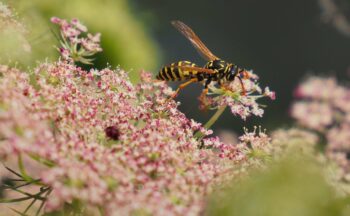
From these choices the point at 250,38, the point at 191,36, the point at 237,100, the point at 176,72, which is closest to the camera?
the point at 237,100

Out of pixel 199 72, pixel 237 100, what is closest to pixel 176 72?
pixel 199 72

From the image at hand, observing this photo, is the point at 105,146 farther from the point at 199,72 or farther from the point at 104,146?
the point at 199,72

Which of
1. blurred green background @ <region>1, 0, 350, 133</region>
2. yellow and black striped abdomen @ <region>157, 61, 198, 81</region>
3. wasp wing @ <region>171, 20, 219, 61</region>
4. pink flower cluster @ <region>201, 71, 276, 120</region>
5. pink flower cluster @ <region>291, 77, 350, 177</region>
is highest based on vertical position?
blurred green background @ <region>1, 0, 350, 133</region>

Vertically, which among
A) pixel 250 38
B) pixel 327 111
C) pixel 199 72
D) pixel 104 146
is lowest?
pixel 104 146

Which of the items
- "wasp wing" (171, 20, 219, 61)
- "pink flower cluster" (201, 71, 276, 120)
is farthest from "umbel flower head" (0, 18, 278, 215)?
"wasp wing" (171, 20, 219, 61)

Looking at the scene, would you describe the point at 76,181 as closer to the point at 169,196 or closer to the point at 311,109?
the point at 169,196

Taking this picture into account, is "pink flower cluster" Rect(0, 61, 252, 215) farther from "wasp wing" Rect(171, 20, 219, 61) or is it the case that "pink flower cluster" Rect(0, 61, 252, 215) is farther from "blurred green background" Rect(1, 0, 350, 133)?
"blurred green background" Rect(1, 0, 350, 133)

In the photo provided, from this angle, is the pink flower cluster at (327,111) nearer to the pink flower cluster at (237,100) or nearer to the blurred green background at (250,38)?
the pink flower cluster at (237,100)
